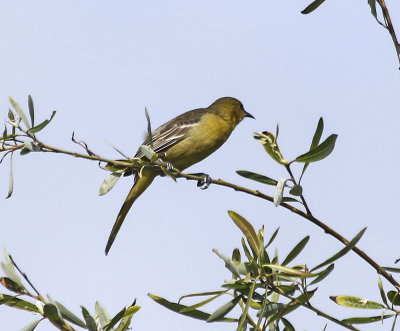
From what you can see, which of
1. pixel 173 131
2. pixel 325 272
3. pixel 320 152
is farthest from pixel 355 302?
pixel 173 131

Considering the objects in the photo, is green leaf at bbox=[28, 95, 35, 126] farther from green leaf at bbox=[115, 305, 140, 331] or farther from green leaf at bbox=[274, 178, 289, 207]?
green leaf at bbox=[274, 178, 289, 207]

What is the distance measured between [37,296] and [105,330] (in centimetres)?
23

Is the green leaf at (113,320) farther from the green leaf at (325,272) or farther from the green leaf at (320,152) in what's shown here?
the green leaf at (320,152)

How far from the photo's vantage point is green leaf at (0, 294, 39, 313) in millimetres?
1885

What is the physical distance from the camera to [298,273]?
1.72 m

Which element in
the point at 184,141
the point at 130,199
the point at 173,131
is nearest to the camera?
the point at 130,199

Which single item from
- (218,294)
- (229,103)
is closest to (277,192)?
(218,294)

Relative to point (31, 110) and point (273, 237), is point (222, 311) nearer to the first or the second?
point (273, 237)

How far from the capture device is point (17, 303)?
1.90 m

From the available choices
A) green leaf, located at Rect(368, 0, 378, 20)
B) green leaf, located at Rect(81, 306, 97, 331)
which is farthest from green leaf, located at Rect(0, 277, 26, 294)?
green leaf, located at Rect(368, 0, 378, 20)

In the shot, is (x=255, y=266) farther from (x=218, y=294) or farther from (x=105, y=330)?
(x=105, y=330)

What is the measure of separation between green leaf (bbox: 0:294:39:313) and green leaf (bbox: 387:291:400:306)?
1035mm

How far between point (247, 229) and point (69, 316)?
23.4 inches

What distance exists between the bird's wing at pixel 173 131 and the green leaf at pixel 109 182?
3.28 m
